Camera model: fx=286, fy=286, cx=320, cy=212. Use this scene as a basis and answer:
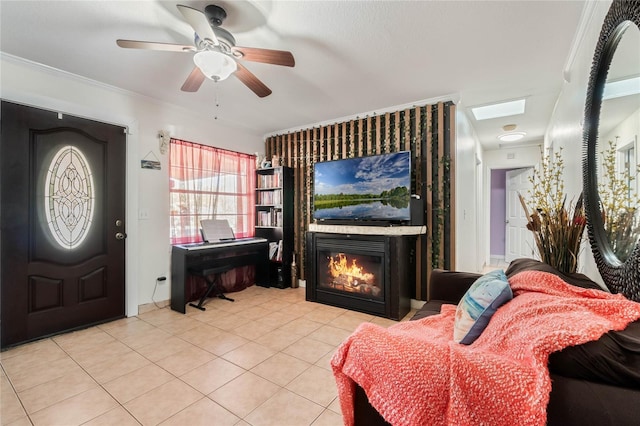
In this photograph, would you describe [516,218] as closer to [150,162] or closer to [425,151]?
[425,151]

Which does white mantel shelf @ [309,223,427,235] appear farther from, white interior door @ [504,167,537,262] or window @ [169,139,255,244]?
white interior door @ [504,167,537,262]

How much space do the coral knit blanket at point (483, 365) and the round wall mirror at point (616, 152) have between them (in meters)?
0.26

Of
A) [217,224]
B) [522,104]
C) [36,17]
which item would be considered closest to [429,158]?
[522,104]

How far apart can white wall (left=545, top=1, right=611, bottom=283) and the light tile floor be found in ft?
6.39

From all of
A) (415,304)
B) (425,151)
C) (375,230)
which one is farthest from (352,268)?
(425,151)

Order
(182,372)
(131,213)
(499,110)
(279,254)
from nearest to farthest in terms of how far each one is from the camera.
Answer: (182,372) < (131,213) < (499,110) < (279,254)

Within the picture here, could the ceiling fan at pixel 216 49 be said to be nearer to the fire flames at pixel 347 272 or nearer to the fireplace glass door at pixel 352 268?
the fireplace glass door at pixel 352 268

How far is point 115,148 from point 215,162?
48.6 inches

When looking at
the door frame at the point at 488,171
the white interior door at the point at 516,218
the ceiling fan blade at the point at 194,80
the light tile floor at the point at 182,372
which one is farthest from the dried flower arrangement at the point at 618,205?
the white interior door at the point at 516,218

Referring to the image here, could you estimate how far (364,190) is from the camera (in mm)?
3521

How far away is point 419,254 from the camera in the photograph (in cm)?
345

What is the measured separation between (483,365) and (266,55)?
2070 millimetres

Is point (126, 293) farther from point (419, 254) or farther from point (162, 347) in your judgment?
point (419, 254)

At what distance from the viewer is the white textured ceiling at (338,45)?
1864 millimetres
